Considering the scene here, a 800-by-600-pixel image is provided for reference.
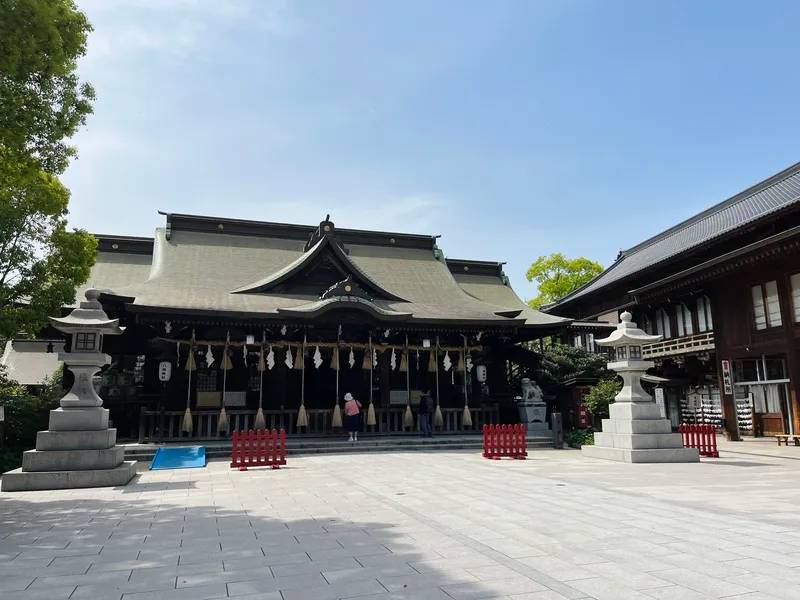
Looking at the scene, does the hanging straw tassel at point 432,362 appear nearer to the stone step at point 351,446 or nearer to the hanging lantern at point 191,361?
the stone step at point 351,446

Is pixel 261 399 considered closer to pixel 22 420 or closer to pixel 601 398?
pixel 22 420

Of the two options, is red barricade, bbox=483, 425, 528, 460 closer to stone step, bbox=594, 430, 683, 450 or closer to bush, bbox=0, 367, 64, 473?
stone step, bbox=594, 430, 683, 450

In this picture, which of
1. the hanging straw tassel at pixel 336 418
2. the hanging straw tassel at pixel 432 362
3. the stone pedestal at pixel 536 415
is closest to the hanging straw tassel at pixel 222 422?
the hanging straw tassel at pixel 336 418

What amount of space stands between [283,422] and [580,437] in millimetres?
10243

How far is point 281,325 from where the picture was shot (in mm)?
17938

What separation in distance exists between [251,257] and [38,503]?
15627 mm

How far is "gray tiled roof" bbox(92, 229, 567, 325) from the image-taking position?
18.4 meters

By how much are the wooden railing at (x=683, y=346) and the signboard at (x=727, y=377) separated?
3.90 ft

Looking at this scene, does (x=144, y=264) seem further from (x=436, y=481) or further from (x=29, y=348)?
(x=436, y=481)

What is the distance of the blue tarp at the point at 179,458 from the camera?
13.5 metres

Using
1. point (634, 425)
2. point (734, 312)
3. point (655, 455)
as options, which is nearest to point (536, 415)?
point (634, 425)

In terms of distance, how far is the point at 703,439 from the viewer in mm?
15633

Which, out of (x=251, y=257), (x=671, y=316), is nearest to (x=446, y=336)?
(x=251, y=257)

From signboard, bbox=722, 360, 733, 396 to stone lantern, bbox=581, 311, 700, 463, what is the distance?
36.0 feet
